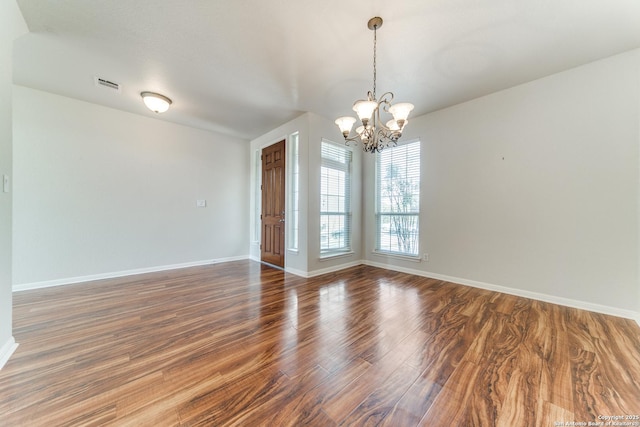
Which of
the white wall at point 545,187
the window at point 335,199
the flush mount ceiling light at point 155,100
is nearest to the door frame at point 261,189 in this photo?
the window at point 335,199

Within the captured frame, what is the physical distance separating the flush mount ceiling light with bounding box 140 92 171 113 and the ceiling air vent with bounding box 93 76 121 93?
0.28 metres

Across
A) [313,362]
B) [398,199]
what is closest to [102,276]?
[313,362]

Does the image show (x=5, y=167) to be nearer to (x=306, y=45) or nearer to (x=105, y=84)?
(x=105, y=84)

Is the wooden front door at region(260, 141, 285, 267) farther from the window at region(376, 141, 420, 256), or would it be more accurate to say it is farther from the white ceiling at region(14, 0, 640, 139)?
the window at region(376, 141, 420, 256)

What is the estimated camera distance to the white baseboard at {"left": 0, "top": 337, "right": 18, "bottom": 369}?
5.33 ft

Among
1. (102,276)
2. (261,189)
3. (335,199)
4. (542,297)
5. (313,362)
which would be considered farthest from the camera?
(261,189)

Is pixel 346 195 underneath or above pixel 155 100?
underneath

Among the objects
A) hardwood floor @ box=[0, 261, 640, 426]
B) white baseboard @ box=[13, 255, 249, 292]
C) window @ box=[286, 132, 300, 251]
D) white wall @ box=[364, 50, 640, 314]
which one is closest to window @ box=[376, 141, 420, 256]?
white wall @ box=[364, 50, 640, 314]

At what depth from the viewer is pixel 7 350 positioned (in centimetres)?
171

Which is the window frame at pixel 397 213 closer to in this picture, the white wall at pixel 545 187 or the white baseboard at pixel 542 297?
the white wall at pixel 545 187

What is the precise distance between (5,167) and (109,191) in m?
2.23

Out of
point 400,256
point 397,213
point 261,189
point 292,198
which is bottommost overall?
point 400,256

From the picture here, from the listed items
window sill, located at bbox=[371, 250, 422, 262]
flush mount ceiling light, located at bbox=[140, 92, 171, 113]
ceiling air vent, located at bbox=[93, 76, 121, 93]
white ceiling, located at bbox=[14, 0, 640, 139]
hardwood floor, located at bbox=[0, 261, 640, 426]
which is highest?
white ceiling, located at bbox=[14, 0, 640, 139]

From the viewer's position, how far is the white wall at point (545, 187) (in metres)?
2.46
